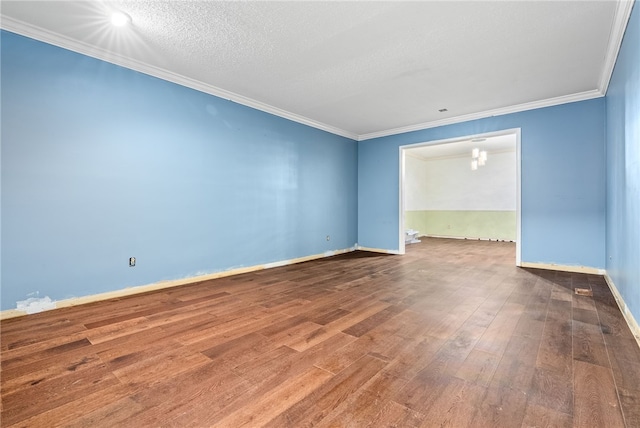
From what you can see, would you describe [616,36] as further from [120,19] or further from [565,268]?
[120,19]

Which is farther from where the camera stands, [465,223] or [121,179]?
[465,223]

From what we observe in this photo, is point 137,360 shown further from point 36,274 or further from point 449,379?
point 449,379

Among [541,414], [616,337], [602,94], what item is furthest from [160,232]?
[602,94]

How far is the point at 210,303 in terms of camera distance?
9.69 ft

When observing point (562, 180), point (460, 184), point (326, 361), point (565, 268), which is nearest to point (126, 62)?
point (326, 361)

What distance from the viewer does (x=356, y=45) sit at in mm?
2906

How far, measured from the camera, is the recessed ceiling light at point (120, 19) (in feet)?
8.08

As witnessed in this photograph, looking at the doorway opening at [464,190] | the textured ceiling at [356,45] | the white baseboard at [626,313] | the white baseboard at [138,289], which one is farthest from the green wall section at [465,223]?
the white baseboard at [138,289]

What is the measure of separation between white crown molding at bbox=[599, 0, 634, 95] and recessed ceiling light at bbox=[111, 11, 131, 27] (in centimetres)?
408

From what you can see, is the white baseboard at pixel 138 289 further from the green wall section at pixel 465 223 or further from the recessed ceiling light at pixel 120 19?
the green wall section at pixel 465 223

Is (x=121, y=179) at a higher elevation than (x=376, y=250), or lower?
higher

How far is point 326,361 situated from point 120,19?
326 centimetres

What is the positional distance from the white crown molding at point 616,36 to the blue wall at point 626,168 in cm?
6

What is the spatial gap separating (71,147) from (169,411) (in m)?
2.83
